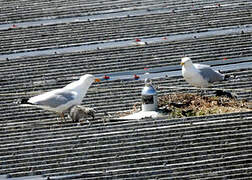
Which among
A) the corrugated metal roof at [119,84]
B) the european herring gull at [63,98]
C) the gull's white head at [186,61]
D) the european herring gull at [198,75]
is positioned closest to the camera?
the corrugated metal roof at [119,84]

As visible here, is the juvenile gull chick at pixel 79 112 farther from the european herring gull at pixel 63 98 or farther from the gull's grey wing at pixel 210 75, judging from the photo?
the gull's grey wing at pixel 210 75

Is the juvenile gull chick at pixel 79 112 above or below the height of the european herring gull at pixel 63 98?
below

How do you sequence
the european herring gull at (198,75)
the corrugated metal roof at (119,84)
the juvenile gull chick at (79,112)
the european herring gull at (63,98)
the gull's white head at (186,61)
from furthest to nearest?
the gull's white head at (186,61)
the european herring gull at (198,75)
the european herring gull at (63,98)
the juvenile gull chick at (79,112)
the corrugated metal roof at (119,84)

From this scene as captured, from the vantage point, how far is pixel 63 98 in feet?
52.1

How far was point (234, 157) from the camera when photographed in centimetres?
1298

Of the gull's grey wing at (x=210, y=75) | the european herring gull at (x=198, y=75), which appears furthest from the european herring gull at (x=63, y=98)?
the gull's grey wing at (x=210, y=75)

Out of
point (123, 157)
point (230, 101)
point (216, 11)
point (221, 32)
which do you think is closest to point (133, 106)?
point (230, 101)

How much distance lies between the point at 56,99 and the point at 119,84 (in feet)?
6.87

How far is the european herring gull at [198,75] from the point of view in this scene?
17.1 meters

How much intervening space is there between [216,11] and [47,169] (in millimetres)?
9883

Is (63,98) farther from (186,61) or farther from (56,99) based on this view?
(186,61)

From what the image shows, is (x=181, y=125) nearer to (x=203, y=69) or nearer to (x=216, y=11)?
(x=203, y=69)

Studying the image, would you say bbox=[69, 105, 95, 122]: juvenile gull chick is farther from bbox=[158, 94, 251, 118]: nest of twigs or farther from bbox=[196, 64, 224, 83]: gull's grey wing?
bbox=[196, 64, 224, 83]: gull's grey wing

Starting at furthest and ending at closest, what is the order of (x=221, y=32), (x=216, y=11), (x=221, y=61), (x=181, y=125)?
(x=216, y=11)
(x=221, y=32)
(x=221, y=61)
(x=181, y=125)
